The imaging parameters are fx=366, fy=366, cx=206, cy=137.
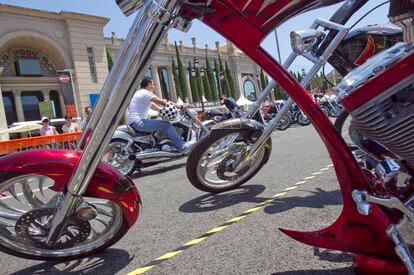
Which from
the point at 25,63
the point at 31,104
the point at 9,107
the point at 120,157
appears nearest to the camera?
the point at 120,157

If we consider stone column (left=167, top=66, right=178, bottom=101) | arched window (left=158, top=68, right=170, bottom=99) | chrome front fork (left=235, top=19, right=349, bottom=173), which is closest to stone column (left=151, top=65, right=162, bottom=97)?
arched window (left=158, top=68, right=170, bottom=99)

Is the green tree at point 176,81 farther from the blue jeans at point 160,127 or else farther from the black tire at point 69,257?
the black tire at point 69,257

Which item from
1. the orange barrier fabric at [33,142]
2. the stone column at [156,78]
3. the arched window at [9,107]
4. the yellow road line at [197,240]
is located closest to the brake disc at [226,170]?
the yellow road line at [197,240]

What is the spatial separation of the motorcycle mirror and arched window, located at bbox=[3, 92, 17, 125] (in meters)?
40.7

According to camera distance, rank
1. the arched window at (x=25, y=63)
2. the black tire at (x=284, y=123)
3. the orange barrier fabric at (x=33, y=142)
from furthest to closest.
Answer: the arched window at (x=25, y=63), the black tire at (x=284, y=123), the orange barrier fabric at (x=33, y=142)

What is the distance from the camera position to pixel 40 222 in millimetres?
1925

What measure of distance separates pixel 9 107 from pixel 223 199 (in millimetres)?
39655

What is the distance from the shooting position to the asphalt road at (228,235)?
1.93 meters

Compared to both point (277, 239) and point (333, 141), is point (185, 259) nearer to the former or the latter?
point (277, 239)

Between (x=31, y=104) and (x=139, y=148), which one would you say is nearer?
(x=139, y=148)

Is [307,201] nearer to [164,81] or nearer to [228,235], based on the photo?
[228,235]

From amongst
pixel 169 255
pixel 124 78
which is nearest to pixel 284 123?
pixel 169 255

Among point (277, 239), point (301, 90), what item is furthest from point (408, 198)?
point (277, 239)

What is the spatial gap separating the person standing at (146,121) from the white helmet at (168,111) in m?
0.14
